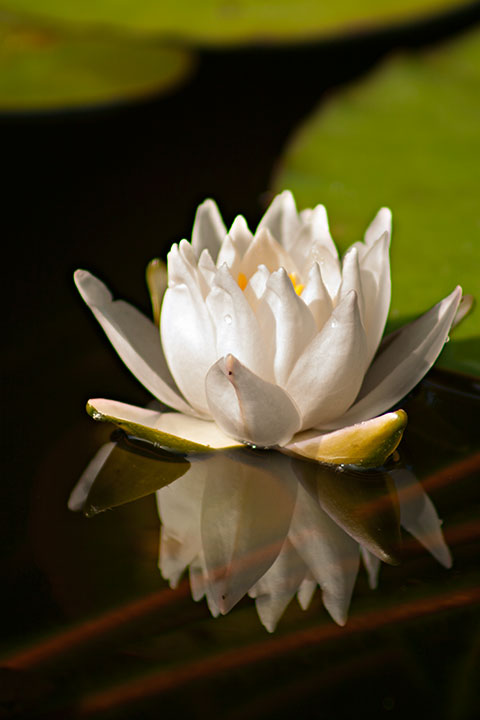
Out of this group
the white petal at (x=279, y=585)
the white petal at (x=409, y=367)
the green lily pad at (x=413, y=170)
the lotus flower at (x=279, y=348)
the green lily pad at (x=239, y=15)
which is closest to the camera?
the white petal at (x=279, y=585)

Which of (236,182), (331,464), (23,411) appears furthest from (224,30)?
(331,464)

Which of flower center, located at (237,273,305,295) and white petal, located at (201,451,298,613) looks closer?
white petal, located at (201,451,298,613)

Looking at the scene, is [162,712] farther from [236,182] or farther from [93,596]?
[236,182]

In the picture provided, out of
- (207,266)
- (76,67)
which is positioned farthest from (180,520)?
(76,67)

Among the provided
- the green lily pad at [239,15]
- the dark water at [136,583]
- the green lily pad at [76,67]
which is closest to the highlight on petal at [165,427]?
the dark water at [136,583]

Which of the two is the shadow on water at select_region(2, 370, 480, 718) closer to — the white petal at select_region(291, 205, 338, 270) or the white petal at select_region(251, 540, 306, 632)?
the white petal at select_region(251, 540, 306, 632)

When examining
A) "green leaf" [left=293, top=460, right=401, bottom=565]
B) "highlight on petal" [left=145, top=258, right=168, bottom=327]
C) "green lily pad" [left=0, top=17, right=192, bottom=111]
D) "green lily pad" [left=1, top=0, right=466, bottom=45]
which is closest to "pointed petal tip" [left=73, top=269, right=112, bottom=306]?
"highlight on petal" [left=145, top=258, right=168, bottom=327]

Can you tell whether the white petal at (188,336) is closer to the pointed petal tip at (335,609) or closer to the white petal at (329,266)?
the white petal at (329,266)

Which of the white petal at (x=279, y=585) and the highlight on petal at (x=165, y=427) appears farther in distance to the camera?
the highlight on petal at (x=165, y=427)
